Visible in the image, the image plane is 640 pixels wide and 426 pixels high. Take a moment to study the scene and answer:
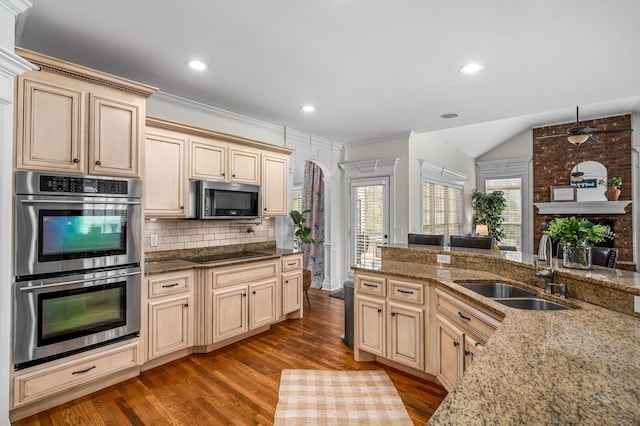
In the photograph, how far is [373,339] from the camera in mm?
2945

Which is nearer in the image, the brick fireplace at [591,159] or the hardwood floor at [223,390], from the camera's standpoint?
the hardwood floor at [223,390]

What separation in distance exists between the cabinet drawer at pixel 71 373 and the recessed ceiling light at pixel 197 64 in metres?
2.44

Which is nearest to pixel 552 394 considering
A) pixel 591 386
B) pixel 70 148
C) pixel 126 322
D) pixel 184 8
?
pixel 591 386

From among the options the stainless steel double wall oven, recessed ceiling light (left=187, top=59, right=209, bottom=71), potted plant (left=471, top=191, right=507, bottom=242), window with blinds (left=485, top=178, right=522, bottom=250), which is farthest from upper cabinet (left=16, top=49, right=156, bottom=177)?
window with blinds (left=485, top=178, right=522, bottom=250)

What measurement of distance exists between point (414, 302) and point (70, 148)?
291cm

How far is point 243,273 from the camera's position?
11.5ft

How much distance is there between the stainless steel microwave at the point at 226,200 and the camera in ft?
11.4

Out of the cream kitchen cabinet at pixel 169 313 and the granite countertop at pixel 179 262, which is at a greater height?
the granite countertop at pixel 179 262

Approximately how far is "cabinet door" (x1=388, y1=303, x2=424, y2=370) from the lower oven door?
2.18m

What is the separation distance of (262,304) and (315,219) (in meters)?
3.00

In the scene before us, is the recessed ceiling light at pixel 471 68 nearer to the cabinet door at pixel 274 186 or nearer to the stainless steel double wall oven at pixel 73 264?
the cabinet door at pixel 274 186

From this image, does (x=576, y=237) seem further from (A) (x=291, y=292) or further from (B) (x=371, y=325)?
(A) (x=291, y=292)

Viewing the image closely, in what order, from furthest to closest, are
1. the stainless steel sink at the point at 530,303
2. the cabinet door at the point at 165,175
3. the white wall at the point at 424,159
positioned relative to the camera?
the white wall at the point at 424,159, the cabinet door at the point at 165,175, the stainless steel sink at the point at 530,303

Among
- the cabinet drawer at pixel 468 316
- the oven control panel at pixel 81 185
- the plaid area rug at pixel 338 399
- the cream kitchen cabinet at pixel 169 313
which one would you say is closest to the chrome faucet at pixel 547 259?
the cabinet drawer at pixel 468 316
